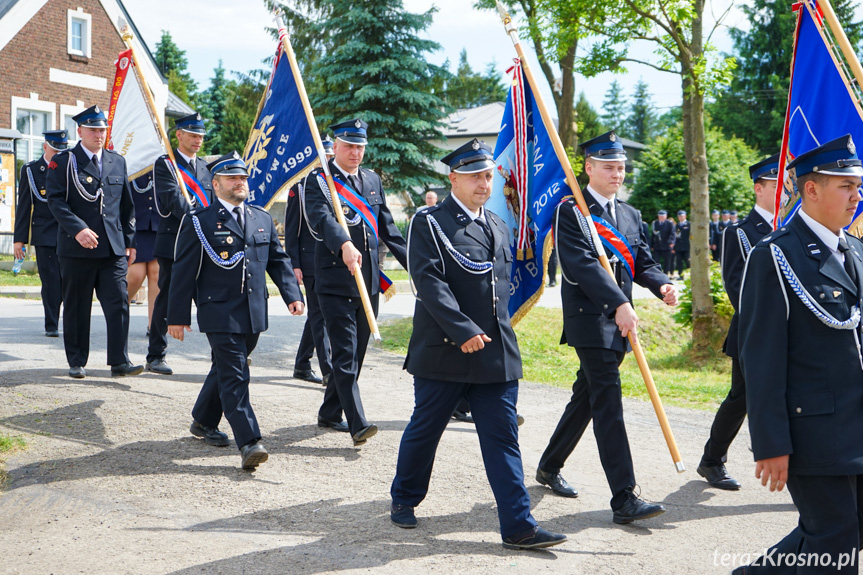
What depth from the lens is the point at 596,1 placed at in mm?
11852

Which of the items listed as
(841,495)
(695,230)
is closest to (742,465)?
(841,495)

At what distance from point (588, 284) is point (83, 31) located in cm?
2889

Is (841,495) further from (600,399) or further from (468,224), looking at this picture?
(468,224)

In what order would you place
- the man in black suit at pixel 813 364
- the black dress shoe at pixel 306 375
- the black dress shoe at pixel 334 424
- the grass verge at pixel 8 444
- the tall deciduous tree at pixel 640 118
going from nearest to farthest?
the man in black suit at pixel 813 364, the grass verge at pixel 8 444, the black dress shoe at pixel 334 424, the black dress shoe at pixel 306 375, the tall deciduous tree at pixel 640 118

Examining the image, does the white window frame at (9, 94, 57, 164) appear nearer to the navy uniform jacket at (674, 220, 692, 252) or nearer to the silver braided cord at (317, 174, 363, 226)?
the navy uniform jacket at (674, 220, 692, 252)

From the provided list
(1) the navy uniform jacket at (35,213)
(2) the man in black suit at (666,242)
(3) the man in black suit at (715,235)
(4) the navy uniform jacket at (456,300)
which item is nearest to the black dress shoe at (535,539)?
(4) the navy uniform jacket at (456,300)

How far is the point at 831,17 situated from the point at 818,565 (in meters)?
3.61

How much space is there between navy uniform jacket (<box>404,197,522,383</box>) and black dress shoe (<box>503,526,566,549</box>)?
0.81m

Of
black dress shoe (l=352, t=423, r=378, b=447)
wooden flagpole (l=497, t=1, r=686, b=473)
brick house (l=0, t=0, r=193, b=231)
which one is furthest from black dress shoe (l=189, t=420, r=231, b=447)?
brick house (l=0, t=0, r=193, b=231)

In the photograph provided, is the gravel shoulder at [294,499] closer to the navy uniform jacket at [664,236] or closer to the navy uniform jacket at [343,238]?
the navy uniform jacket at [343,238]

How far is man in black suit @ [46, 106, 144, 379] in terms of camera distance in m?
7.95

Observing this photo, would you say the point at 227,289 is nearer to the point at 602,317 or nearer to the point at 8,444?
the point at 8,444

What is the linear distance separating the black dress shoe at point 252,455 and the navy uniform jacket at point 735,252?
3.09 metres

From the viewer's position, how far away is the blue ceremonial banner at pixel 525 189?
6086 mm
